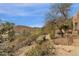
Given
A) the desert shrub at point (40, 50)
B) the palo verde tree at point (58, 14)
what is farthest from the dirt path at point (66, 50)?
the palo verde tree at point (58, 14)

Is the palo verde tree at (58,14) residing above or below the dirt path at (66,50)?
above

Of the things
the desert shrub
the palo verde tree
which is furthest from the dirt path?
the palo verde tree

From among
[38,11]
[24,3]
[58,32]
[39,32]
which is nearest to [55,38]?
[58,32]

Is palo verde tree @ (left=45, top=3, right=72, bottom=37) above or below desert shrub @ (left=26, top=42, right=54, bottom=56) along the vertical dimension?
above

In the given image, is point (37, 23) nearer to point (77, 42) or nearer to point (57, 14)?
point (57, 14)

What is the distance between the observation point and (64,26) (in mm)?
1725

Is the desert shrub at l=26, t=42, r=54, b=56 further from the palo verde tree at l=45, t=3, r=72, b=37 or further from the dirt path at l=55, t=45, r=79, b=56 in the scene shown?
the palo verde tree at l=45, t=3, r=72, b=37

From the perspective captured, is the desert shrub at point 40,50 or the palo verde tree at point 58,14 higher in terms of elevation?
the palo verde tree at point 58,14

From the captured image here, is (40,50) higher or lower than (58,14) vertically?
lower

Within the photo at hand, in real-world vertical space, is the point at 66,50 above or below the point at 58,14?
below

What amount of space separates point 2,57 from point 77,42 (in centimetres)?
76

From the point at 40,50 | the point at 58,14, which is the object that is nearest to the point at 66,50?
the point at 40,50

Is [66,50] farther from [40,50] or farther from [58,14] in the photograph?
[58,14]

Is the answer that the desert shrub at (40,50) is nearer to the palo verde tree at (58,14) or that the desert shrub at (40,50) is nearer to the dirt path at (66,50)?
the dirt path at (66,50)
